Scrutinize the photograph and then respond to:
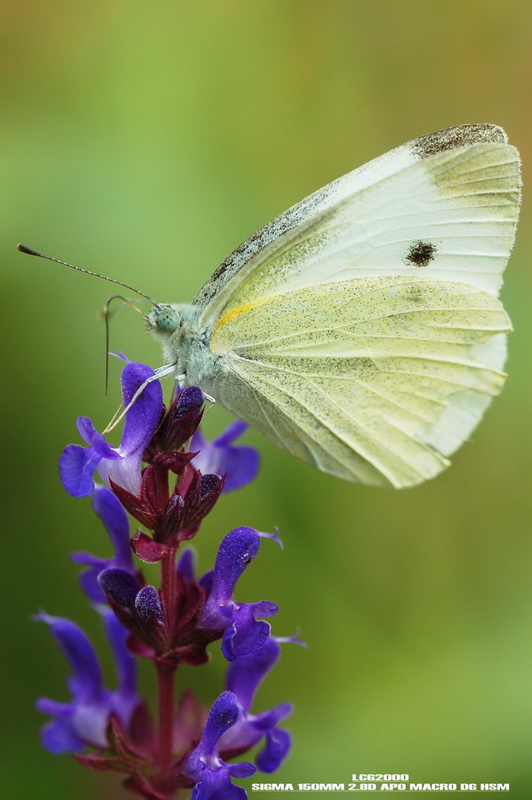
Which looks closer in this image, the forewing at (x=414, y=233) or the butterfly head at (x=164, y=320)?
the butterfly head at (x=164, y=320)

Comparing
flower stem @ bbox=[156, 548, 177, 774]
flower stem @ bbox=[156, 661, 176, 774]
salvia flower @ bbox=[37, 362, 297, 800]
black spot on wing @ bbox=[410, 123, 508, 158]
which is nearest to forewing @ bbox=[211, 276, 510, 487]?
black spot on wing @ bbox=[410, 123, 508, 158]

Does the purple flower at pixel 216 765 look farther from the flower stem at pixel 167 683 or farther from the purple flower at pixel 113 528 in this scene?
the purple flower at pixel 113 528

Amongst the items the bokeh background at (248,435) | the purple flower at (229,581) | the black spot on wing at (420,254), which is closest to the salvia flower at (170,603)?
the purple flower at (229,581)

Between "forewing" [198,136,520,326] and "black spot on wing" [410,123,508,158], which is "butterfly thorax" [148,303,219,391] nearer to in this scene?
"forewing" [198,136,520,326]

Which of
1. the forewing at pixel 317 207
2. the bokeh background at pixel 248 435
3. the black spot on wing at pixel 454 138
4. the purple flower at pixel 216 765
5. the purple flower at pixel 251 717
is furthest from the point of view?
the bokeh background at pixel 248 435

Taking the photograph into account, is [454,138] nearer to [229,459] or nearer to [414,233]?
[414,233]
